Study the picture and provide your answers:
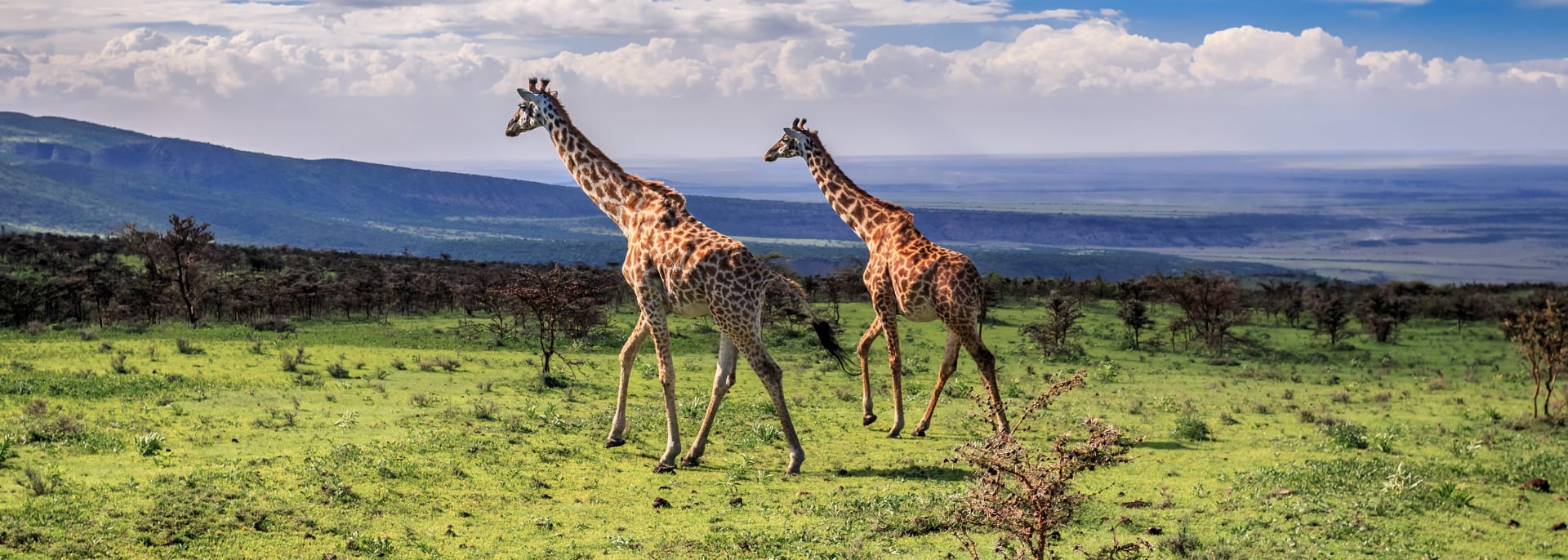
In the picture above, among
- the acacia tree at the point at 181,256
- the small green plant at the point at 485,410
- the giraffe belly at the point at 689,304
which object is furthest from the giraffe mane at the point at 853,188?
the acacia tree at the point at 181,256

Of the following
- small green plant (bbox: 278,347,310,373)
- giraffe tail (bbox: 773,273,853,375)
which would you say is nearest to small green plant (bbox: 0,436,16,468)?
giraffe tail (bbox: 773,273,853,375)

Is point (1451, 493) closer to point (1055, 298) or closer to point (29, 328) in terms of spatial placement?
point (1055, 298)

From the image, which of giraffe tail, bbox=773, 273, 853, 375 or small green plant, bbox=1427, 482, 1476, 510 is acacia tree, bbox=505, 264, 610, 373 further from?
small green plant, bbox=1427, 482, 1476, 510

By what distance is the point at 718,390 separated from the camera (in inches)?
525

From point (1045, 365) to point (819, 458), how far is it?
16.0 meters

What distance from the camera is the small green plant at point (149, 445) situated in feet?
38.6

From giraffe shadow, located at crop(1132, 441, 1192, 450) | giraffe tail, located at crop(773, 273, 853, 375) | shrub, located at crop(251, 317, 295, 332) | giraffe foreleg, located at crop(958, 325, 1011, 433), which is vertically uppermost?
giraffe tail, located at crop(773, 273, 853, 375)

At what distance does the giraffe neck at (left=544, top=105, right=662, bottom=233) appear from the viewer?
14.0 m

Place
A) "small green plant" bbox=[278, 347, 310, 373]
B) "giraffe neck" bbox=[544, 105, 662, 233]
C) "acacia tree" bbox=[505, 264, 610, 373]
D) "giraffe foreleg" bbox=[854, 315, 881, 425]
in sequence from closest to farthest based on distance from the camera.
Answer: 1. "giraffe neck" bbox=[544, 105, 662, 233]
2. "giraffe foreleg" bbox=[854, 315, 881, 425]
3. "small green plant" bbox=[278, 347, 310, 373]
4. "acacia tree" bbox=[505, 264, 610, 373]

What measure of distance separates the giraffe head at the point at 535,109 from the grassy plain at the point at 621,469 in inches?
159

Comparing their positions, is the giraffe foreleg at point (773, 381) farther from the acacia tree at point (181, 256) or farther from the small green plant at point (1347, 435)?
the acacia tree at point (181, 256)

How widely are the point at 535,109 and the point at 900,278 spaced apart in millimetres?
5624

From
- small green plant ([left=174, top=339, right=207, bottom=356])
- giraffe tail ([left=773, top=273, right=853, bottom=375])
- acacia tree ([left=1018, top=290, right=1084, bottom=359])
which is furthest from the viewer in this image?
acacia tree ([left=1018, top=290, right=1084, bottom=359])

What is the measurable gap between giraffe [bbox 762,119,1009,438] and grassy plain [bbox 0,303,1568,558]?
1.08m
